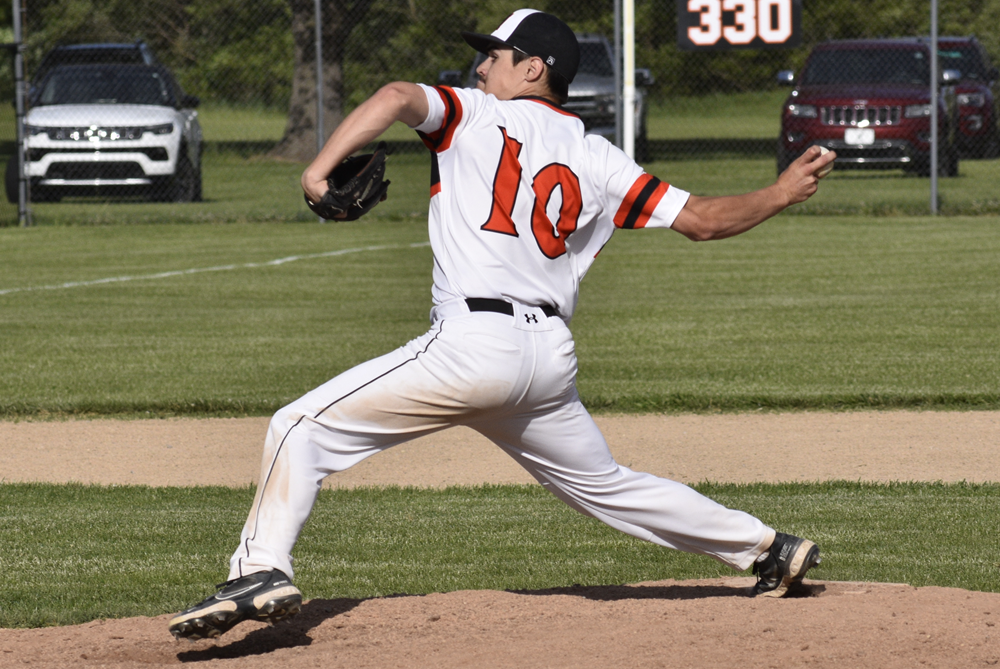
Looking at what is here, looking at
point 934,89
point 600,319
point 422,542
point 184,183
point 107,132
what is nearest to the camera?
point 422,542

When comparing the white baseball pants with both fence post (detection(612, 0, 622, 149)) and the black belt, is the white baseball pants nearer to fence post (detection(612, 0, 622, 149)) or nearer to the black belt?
the black belt

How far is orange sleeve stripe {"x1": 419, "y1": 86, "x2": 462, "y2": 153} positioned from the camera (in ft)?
13.0

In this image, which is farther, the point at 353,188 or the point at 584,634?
the point at 584,634

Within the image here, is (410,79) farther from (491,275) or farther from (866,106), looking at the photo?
(491,275)

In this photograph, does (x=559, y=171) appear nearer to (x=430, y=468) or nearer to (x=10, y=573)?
(x=10, y=573)

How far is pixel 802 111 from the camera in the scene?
66.1 feet

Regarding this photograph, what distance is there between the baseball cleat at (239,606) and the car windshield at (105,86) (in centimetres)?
1746

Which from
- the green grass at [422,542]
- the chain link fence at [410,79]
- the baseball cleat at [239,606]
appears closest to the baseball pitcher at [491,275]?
the baseball cleat at [239,606]

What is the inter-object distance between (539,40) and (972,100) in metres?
18.9

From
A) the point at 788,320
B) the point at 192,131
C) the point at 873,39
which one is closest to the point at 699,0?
the point at 873,39

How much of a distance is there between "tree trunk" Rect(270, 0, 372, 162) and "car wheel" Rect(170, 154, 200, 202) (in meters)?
2.05

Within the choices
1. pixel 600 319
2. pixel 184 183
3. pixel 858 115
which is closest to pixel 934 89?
pixel 858 115

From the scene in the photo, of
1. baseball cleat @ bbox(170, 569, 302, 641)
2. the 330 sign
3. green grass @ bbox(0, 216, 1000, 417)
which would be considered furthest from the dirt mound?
the 330 sign

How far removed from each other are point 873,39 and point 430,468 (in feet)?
49.4
